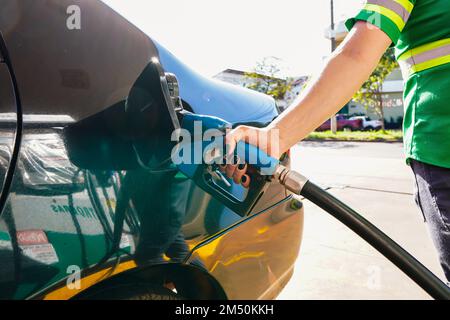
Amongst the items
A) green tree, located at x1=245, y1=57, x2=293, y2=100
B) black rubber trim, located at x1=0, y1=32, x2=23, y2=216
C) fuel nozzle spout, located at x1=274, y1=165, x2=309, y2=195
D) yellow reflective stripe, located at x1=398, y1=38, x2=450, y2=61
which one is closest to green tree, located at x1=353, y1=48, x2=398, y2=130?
green tree, located at x1=245, y1=57, x2=293, y2=100

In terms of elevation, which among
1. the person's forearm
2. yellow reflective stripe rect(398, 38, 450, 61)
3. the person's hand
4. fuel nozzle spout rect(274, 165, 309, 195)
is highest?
yellow reflective stripe rect(398, 38, 450, 61)

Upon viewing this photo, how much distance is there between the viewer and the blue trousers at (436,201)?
1115 mm

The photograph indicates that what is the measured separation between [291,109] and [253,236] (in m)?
0.68

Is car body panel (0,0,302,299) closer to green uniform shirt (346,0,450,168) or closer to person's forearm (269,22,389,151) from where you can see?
person's forearm (269,22,389,151)

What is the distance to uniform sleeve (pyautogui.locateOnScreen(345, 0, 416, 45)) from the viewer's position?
0.98 m

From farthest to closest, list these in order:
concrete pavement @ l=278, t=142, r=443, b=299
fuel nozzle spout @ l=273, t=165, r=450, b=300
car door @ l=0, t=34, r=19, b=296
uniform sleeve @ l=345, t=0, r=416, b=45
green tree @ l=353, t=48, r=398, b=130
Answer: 1. green tree @ l=353, t=48, r=398, b=130
2. concrete pavement @ l=278, t=142, r=443, b=299
3. fuel nozzle spout @ l=273, t=165, r=450, b=300
4. uniform sleeve @ l=345, t=0, r=416, b=45
5. car door @ l=0, t=34, r=19, b=296

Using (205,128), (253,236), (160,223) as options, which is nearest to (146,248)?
(160,223)

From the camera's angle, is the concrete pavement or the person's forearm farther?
the concrete pavement

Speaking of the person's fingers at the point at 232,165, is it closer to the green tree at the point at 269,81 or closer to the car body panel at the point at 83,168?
the car body panel at the point at 83,168

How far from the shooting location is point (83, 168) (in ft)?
3.28

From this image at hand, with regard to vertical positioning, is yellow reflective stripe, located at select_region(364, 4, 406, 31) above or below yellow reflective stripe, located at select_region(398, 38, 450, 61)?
above

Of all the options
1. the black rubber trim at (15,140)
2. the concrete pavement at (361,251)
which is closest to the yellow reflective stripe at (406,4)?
the black rubber trim at (15,140)

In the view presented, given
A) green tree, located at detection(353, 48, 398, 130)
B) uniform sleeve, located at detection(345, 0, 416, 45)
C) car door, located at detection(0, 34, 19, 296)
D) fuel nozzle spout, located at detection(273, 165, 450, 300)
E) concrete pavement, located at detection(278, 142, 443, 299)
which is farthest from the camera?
green tree, located at detection(353, 48, 398, 130)

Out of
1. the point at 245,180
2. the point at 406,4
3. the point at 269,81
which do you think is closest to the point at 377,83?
the point at 269,81
